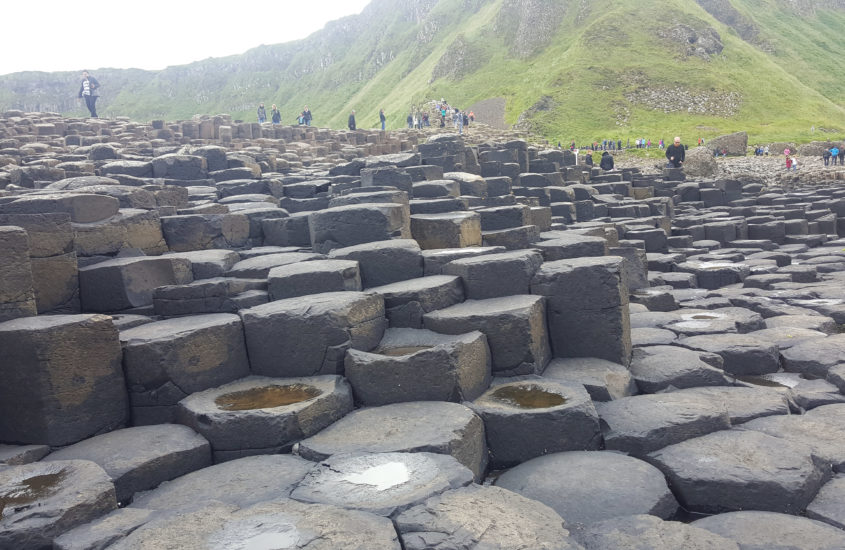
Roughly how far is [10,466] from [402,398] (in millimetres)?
2581

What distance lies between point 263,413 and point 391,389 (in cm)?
99

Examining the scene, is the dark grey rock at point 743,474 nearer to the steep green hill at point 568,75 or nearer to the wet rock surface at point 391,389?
the wet rock surface at point 391,389

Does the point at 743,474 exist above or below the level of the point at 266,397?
below

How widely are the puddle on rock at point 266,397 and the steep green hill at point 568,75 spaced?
4396 centimetres

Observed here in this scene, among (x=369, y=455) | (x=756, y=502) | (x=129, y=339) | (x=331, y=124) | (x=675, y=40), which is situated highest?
(x=675, y=40)

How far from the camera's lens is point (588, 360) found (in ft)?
18.2

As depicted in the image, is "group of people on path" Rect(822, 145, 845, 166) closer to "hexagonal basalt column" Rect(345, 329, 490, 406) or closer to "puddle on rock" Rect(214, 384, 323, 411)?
"hexagonal basalt column" Rect(345, 329, 490, 406)

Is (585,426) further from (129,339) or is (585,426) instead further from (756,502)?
(129,339)

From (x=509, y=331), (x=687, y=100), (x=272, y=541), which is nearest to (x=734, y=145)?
(x=687, y=100)

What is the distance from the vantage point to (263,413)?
4141mm

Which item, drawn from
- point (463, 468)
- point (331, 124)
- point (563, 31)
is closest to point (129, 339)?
point (463, 468)

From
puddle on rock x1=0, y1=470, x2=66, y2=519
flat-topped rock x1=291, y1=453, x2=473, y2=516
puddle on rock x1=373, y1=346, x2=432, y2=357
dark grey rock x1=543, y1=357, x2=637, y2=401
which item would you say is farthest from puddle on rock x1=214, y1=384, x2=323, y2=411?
dark grey rock x1=543, y1=357, x2=637, y2=401

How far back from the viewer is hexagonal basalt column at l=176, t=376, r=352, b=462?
4.10 metres

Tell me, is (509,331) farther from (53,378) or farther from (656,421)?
(53,378)
